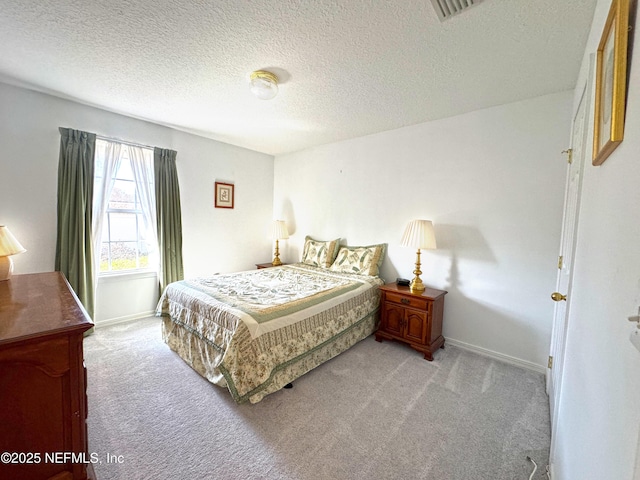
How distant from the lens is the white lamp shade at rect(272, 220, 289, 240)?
424 cm

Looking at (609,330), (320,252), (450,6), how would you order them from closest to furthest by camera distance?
(609,330) < (450,6) < (320,252)

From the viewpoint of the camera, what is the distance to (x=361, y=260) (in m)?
3.39

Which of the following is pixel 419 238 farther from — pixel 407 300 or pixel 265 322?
pixel 265 322

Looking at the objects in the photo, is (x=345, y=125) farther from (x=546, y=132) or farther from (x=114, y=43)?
(x=114, y=43)

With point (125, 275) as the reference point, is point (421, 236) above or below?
above

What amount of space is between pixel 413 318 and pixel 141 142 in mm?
→ 3739

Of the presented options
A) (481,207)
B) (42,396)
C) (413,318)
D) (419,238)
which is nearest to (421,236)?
(419,238)

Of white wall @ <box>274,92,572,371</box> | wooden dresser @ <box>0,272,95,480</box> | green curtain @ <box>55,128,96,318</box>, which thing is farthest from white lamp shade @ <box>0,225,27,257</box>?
white wall @ <box>274,92,572,371</box>

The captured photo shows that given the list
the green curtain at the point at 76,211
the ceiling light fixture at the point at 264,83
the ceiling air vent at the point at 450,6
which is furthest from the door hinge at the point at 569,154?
the green curtain at the point at 76,211

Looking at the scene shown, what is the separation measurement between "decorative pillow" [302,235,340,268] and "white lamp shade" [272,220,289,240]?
424 mm

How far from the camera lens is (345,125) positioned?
323 cm

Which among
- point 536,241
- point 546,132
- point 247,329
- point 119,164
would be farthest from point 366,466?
point 119,164

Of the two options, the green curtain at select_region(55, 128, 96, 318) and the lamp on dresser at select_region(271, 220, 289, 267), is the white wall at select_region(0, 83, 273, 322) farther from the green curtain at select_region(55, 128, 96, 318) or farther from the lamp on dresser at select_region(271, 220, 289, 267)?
the lamp on dresser at select_region(271, 220, 289, 267)

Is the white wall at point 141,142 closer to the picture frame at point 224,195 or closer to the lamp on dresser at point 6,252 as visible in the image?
the picture frame at point 224,195
